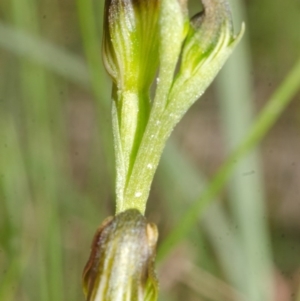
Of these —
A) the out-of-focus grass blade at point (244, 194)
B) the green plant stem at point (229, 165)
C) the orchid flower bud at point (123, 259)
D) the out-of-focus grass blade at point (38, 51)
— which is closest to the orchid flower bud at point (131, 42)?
the orchid flower bud at point (123, 259)

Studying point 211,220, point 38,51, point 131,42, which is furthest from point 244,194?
point 131,42

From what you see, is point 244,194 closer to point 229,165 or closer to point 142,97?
point 229,165

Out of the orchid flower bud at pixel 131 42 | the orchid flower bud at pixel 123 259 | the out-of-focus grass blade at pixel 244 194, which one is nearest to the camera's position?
the orchid flower bud at pixel 123 259

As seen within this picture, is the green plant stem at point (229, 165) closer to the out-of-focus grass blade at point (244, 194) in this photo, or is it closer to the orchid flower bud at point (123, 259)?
the out-of-focus grass blade at point (244, 194)

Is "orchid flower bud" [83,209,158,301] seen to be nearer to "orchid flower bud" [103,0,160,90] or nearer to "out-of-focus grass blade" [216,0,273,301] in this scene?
"orchid flower bud" [103,0,160,90]

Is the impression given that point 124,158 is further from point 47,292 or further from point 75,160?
point 75,160

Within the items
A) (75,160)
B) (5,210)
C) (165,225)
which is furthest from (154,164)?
(75,160)

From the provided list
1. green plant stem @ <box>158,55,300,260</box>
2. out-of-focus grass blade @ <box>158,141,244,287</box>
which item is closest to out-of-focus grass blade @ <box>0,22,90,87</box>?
out-of-focus grass blade @ <box>158,141,244,287</box>
